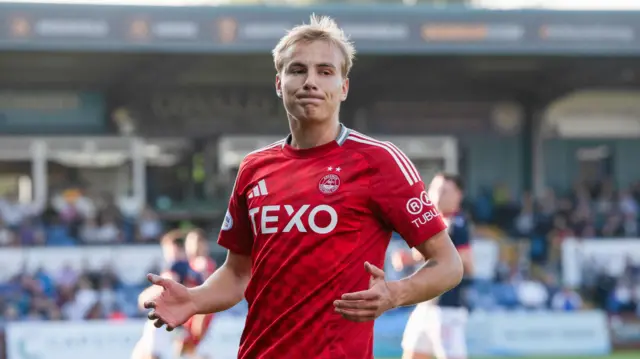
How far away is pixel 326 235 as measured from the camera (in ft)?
13.6

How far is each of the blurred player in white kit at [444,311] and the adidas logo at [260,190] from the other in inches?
200

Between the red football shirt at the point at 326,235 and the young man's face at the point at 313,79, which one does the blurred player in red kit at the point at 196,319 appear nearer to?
the red football shirt at the point at 326,235

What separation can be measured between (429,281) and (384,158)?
474 mm

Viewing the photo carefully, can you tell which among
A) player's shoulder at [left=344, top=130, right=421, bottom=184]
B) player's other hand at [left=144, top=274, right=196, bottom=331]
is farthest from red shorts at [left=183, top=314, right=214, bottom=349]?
player's shoulder at [left=344, top=130, right=421, bottom=184]

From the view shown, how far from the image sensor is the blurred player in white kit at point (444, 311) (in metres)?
9.61

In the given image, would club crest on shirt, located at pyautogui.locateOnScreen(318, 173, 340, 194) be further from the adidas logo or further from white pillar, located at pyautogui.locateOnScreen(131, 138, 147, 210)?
white pillar, located at pyautogui.locateOnScreen(131, 138, 147, 210)

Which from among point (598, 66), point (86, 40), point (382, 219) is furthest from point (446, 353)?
point (598, 66)

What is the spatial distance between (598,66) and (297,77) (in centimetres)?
2158

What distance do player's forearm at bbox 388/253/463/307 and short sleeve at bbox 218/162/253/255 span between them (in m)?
0.79

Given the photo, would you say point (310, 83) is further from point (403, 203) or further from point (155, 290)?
point (155, 290)

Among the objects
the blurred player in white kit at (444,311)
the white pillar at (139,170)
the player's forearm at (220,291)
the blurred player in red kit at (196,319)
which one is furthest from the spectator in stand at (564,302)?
the player's forearm at (220,291)

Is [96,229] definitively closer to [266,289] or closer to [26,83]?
[26,83]

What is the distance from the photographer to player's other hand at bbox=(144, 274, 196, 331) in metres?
4.33

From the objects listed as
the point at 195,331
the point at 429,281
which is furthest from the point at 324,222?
the point at 195,331
